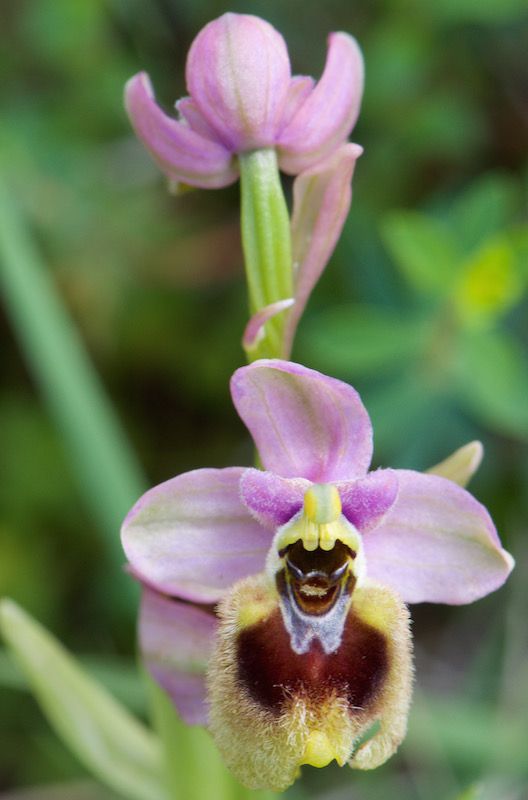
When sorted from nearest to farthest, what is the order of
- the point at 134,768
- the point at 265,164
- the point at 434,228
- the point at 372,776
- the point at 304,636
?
the point at 304,636
the point at 265,164
the point at 134,768
the point at 434,228
the point at 372,776

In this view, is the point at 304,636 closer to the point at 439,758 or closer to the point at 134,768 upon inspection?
the point at 134,768

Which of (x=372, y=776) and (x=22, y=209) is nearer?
(x=372, y=776)

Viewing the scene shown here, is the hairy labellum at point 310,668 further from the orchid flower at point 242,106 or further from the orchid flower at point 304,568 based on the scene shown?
the orchid flower at point 242,106

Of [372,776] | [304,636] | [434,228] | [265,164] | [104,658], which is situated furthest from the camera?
[104,658]

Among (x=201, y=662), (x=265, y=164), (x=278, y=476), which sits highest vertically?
(x=265, y=164)

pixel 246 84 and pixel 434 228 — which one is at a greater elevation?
pixel 246 84

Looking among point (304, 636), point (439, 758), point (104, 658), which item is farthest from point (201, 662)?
point (104, 658)

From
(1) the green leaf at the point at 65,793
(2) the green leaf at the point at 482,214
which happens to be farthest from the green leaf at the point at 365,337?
(1) the green leaf at the point at 65,793

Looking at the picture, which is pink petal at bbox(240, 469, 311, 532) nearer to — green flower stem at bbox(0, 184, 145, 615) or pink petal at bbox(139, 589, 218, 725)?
pink petal at bbox(139, 589, 218, 725)

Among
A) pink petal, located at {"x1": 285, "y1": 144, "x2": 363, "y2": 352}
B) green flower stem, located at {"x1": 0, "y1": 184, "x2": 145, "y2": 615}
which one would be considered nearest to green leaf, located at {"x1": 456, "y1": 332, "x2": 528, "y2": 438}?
green flower stem, located at {"x1": 0, "y1": 184, "x2": 145, "y2": 615}
